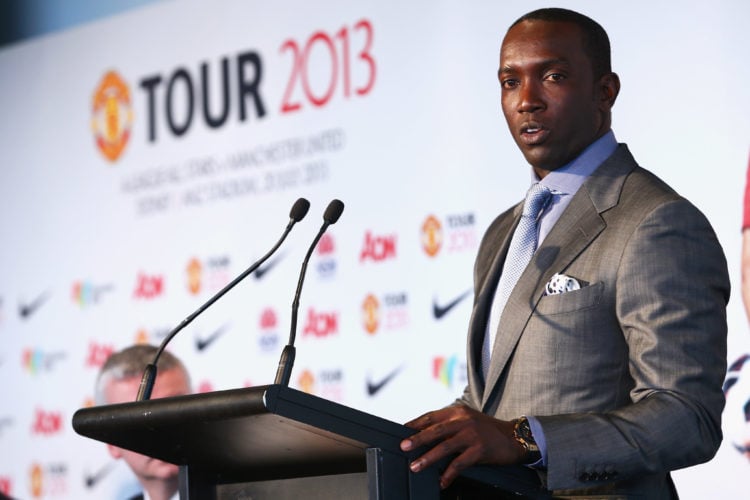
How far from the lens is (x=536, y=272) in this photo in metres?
2.29

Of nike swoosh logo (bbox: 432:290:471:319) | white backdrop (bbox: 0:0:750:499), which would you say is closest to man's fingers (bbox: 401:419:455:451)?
white backdrop (bbox: 0:0:750:499)

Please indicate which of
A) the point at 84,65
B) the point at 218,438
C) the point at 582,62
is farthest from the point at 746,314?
the point at 84,65

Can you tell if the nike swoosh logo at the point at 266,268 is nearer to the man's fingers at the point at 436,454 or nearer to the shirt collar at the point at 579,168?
the shirt collar at the point at 579,168

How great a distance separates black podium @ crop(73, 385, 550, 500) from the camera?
1.76 metres

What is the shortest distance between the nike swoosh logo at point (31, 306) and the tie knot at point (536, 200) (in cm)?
373

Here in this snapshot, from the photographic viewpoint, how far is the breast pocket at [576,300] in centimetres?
218

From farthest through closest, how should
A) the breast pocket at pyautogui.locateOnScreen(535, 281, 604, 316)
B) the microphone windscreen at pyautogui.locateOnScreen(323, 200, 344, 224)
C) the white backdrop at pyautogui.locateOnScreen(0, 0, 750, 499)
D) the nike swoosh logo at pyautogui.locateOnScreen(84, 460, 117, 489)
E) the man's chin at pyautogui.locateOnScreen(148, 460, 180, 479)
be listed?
1. the nike swoosh logo at pyautogui.locateOnScreen(84, 460, 117, 489)
2. the man's chin at pyautogui.locateOnScreen(148, 460, 180, 479)
3. the white backdrop at pyautogui.locateOnScreen(0, 0, 750, 499)
4. the microphone windscreen at pyautogui.locateOnScreen(323, 200, 344, 224)
5. the breast pocket at pyautogui.locateOnScreen(535, 281, 604, 316)

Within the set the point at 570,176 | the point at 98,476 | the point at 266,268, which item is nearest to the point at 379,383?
the point at 266,268

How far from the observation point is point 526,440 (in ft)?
6.37

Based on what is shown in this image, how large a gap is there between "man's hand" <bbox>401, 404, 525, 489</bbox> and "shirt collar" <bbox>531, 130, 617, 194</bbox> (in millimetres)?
663

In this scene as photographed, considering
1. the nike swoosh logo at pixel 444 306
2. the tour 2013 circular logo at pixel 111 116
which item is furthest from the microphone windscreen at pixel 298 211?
the tour 2013 circular logo at pixel 111 116

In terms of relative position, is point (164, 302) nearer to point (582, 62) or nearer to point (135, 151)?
point (135, 151)

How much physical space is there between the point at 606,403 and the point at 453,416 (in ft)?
1.38

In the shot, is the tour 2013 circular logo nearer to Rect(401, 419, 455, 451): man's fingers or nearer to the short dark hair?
the short dark hair
